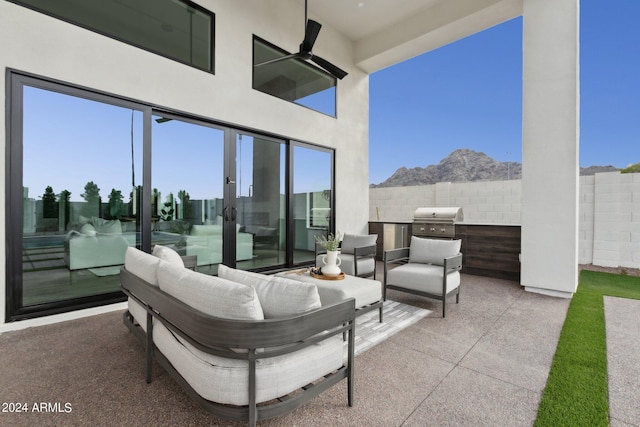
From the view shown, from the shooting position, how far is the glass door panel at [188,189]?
361cm

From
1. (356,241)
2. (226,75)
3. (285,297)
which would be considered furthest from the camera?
(356,241)

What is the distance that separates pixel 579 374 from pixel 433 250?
1.82m

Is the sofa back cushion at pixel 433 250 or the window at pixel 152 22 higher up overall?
the window at pixel 152 22

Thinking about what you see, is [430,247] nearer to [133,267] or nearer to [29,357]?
[133,267]

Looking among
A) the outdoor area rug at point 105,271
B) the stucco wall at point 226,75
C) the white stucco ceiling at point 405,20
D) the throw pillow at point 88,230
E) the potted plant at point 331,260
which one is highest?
the white stucco ceiling at point 405,20

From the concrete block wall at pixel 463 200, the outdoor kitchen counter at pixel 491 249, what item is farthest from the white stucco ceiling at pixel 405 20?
the outdoor kitchen counter at pixel 491 249

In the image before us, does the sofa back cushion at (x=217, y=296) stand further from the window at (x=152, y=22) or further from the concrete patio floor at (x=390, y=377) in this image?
the window at (x=152, y=22)

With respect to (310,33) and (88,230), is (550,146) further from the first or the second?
(88,230)

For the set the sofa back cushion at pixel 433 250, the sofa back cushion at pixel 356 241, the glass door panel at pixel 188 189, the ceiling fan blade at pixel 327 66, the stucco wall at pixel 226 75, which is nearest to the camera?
the stucco wall at pixel 226 75

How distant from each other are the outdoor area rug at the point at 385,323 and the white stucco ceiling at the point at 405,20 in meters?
4.79

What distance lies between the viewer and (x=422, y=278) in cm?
321

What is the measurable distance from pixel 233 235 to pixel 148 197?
4.08 feet

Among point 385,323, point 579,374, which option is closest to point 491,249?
point 385,323

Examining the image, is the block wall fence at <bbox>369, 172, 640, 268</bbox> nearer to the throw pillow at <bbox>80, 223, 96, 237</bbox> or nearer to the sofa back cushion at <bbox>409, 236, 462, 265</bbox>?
the sofa back cushion at <bbox>409, 236, 462, 265</bbox>
